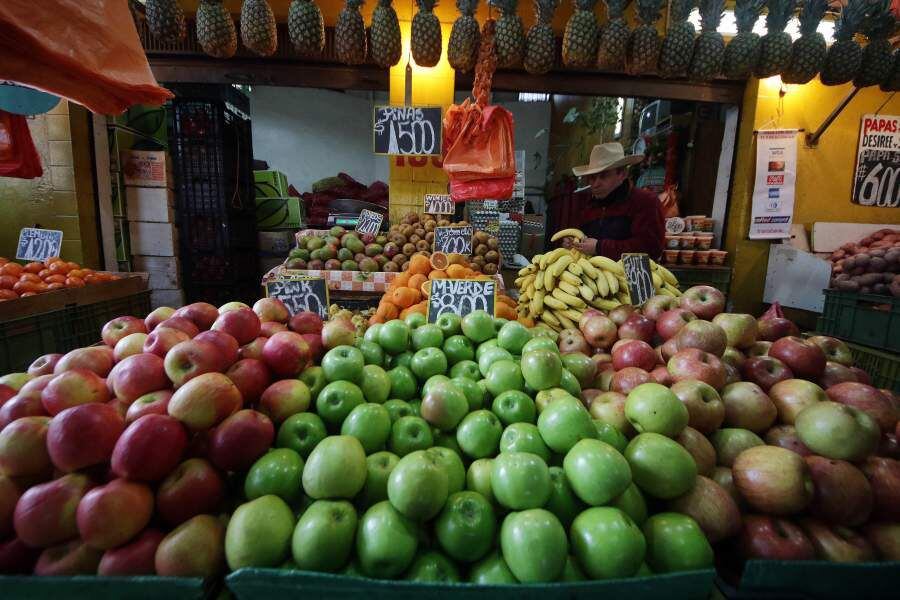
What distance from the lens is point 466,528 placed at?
3.42 feet

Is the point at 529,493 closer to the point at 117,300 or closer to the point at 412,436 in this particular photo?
the point at 412,436

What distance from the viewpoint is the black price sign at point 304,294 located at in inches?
94.2

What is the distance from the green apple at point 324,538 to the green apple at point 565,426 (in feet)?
2.06

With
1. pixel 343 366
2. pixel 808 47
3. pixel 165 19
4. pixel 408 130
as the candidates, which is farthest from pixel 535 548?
pixel 808 47

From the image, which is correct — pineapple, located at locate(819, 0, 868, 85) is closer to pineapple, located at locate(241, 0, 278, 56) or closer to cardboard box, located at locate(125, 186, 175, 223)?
pineapple, located at locate(241, 0, 278, 56)

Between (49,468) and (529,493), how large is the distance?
1343mm

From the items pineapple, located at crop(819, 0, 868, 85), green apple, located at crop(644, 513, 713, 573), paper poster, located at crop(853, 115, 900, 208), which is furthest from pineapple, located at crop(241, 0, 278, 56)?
paper poster, located at crop(853, 115, 900, 208)

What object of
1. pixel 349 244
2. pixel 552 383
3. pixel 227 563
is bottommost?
pixel 227 563

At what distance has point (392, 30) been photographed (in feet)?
13.1

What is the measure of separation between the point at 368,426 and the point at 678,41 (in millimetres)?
4871

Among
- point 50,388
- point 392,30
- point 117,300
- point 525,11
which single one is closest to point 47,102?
point 117,300

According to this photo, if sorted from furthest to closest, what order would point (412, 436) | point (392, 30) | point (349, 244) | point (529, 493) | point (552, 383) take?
point (349, 244)
point (392, 30)
point (552, 383)
point (412, 436)
point (529, 493)

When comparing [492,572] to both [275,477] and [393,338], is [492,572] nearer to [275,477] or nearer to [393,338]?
[275,477]

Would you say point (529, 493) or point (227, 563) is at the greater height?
point (529, 493)
